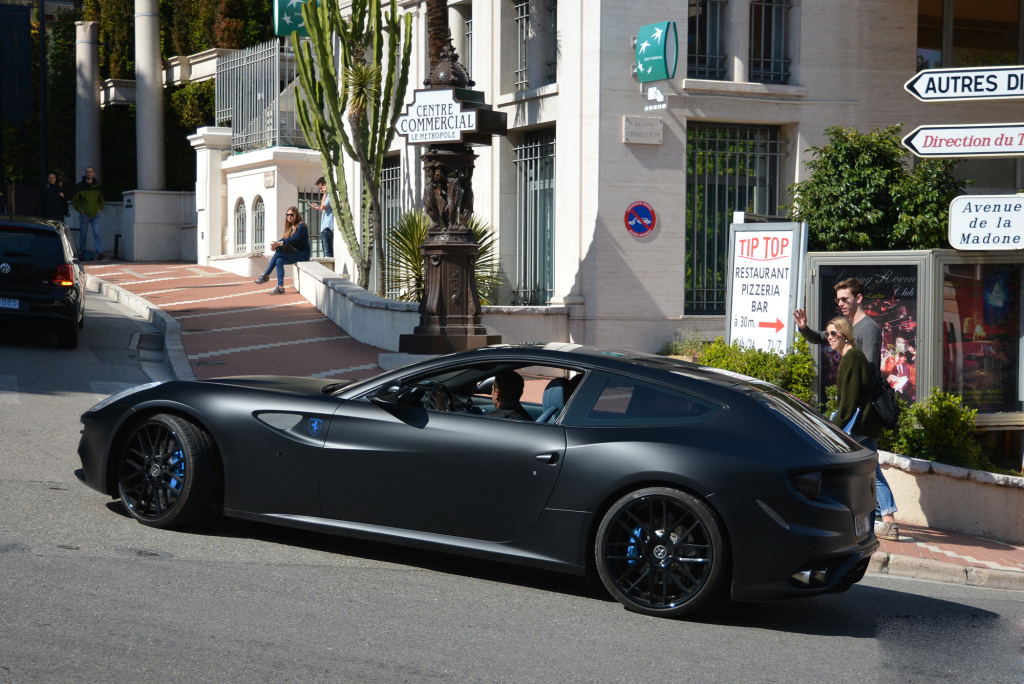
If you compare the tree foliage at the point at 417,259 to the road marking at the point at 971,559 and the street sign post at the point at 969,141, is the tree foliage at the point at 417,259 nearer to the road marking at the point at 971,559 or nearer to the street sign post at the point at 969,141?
the street sign post at the point at 969,141

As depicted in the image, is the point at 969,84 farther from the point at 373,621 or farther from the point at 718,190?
the point at 718,190

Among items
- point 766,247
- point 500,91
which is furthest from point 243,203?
point 766,247

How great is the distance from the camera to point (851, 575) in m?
5.77

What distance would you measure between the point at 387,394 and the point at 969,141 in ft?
18.6

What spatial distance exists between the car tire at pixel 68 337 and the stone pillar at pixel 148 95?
18.1 metres

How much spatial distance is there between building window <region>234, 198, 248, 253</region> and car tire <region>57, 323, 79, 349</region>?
1275cm

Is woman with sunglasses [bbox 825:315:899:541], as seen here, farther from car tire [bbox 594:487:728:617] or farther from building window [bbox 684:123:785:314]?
building window [bbox 684:123:785:314]

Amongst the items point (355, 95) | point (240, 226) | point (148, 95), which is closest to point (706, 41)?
point (355, 95)

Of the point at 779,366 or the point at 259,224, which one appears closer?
the point at 779,366

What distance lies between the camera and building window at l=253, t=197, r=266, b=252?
26156mm

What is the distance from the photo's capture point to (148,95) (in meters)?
31.8

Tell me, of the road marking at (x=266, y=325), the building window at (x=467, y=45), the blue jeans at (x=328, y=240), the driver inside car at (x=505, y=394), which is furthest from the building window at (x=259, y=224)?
the driver inside car at (x=505, y=394)

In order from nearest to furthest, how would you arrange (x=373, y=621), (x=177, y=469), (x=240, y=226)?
(x=373, y=621) → (x=177, y=469) → (x=240, y=226)

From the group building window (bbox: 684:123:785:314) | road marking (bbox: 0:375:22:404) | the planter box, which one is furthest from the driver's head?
building window (bbox: 684:123:785:314)
